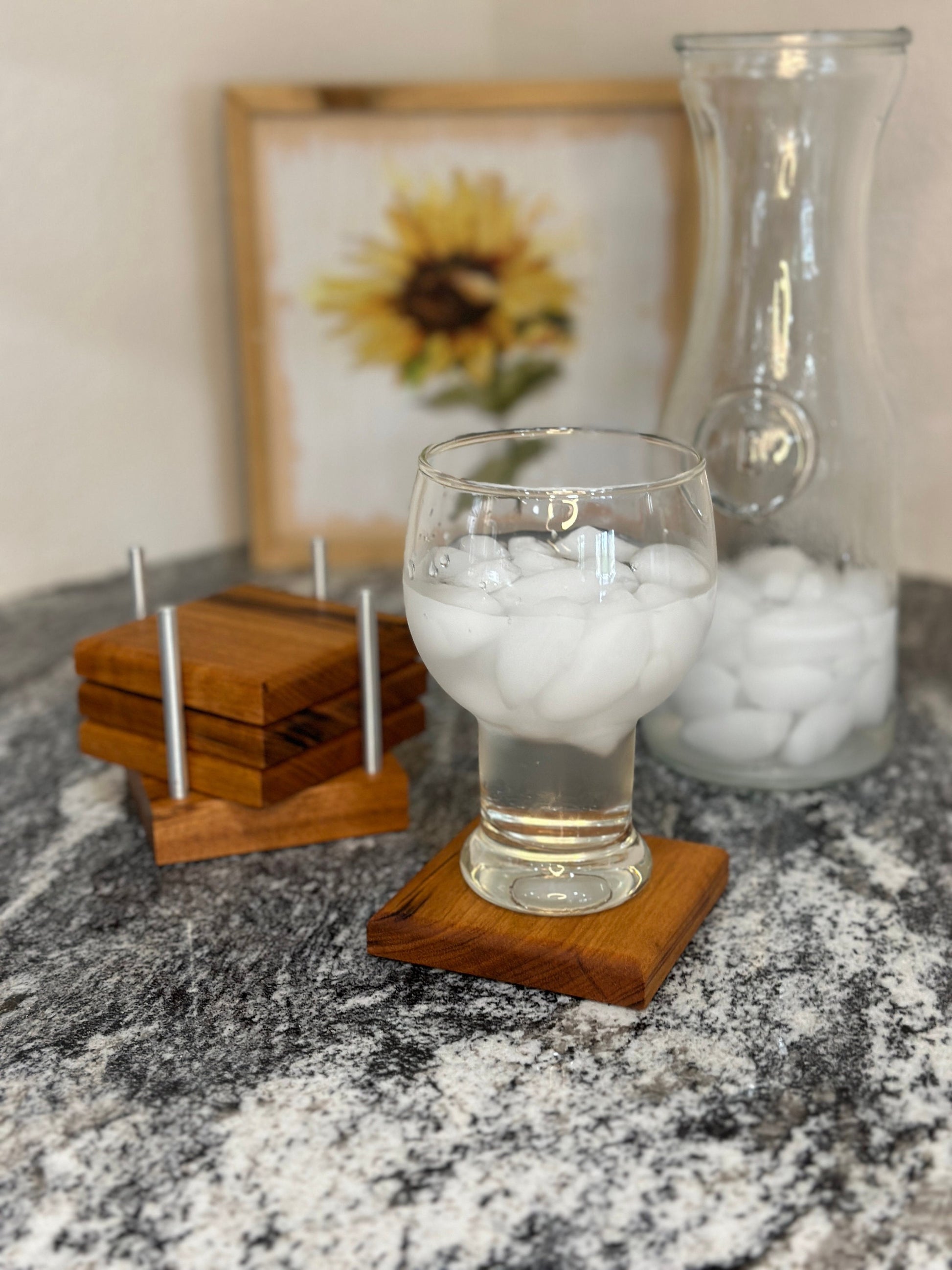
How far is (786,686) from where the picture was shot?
0.61 metres

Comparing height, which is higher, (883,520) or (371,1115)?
(883,520)

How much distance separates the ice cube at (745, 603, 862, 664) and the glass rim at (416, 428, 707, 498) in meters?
0.12

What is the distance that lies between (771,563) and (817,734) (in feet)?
0.28

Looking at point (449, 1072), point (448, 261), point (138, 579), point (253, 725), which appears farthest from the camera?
point (448, 261)

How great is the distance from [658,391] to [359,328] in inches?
9.1

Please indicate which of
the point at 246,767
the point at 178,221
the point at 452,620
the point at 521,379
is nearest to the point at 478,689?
the point at 452,620

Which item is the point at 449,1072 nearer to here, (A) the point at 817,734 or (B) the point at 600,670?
(B) the point at 600,670

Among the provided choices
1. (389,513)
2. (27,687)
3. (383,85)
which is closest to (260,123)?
(383,85)

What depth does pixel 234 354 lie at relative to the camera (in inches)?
40.9

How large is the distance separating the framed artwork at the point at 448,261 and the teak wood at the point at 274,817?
44 centimetres

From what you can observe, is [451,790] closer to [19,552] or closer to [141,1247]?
[141,1247]

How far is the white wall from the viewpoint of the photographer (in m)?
0.81

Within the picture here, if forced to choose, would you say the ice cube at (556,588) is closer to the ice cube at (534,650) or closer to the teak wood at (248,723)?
the ice cube at (534,650)

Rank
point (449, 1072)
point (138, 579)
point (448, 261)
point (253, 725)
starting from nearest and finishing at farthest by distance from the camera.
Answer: point (449, 1072) < point (253, 725) < point (138, 579) < point (448, 261)
